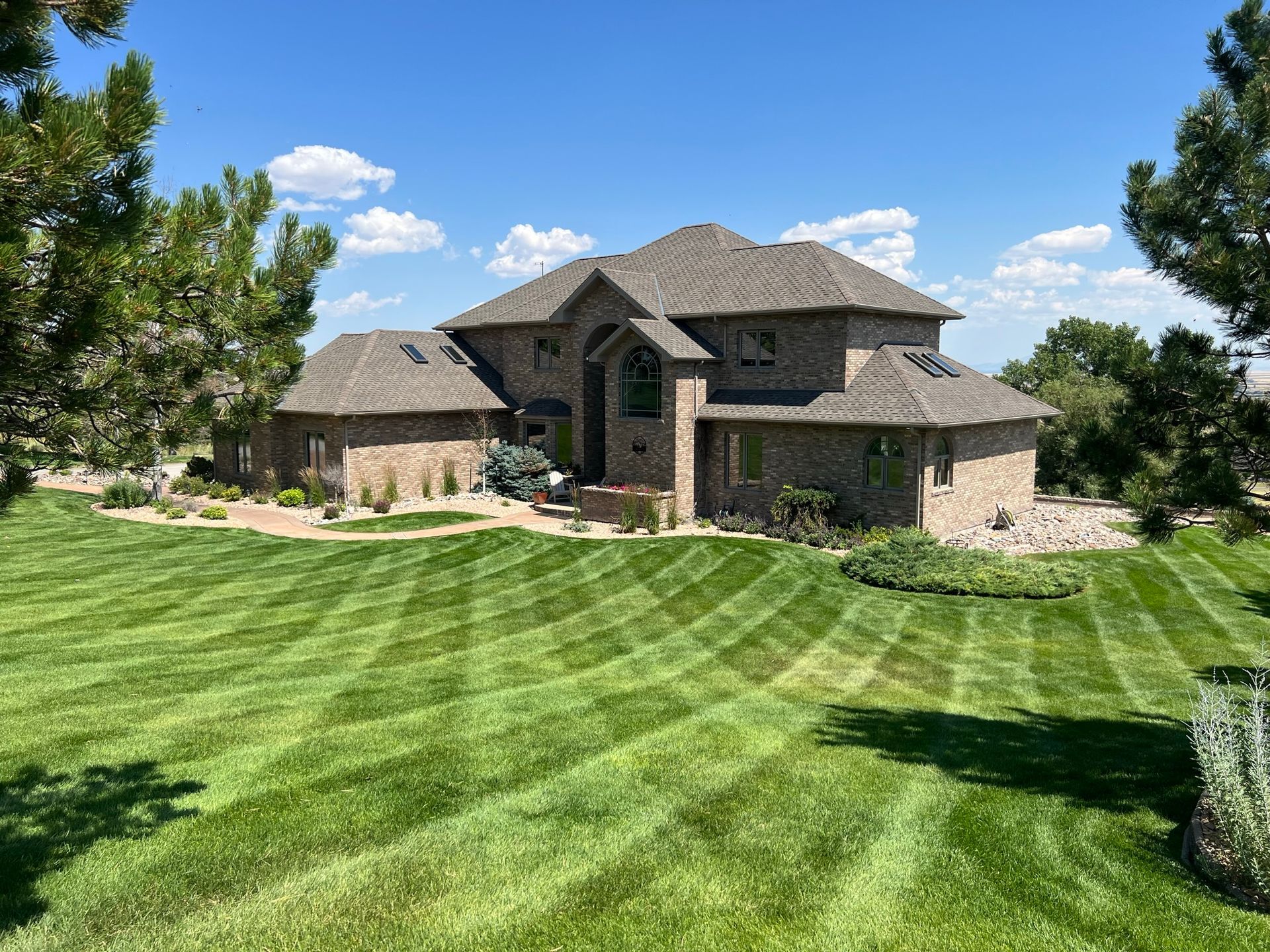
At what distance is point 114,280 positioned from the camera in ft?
15.5

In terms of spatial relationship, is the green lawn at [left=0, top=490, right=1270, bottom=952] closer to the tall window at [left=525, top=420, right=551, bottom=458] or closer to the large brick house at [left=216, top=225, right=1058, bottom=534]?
the large brick house at [left=216, top=225, right=1058, bottom=534]

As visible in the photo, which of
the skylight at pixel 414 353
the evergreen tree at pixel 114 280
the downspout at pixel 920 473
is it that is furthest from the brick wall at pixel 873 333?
the evergreen tree at pixel 114 280

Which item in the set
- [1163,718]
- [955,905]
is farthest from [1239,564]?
[955,905]

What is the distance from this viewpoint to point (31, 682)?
10.4m

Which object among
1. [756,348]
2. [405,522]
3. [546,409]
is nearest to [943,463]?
[756,348]

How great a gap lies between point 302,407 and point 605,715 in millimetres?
20581

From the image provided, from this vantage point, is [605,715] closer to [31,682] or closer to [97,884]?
[97,884]

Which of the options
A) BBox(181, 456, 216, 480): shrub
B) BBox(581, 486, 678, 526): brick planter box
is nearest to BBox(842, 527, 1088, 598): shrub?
BBox(581, 486, 678, 526): brick planter box

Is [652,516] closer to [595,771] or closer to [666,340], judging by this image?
[666,340]

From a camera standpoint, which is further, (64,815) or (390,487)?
(390,487)

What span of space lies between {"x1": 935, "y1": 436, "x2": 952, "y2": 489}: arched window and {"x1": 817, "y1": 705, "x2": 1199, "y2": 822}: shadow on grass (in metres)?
12.0

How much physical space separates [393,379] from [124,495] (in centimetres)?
919

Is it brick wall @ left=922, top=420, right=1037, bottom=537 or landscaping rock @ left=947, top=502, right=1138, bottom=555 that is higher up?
brick wall @ left=922, top=420, right=1037, bottom=537

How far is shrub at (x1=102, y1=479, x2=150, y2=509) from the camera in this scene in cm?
2645
